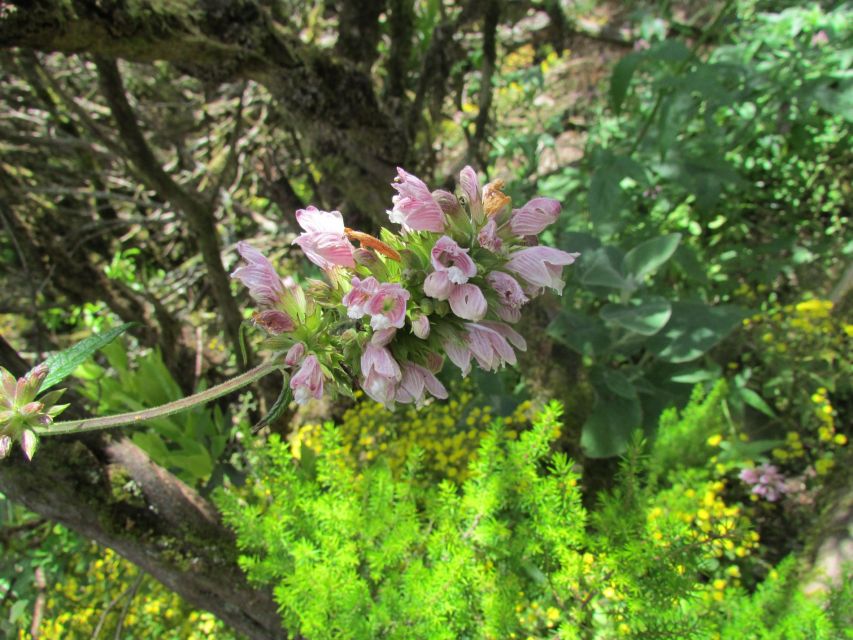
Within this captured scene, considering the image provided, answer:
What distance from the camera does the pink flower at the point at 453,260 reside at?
782 millimetres

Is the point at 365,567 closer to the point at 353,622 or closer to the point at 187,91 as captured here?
the point at 353,622

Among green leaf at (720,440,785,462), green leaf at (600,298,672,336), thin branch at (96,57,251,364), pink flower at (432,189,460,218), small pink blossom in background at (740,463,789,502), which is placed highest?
pink flower at (432,189,460,218)

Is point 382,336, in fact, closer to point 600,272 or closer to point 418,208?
point 418,208

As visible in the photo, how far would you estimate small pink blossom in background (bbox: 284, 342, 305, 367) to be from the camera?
808mm

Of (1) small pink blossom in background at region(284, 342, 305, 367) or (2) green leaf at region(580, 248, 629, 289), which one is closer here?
(1) small pink blossom in background at region(284, 342, 305, 367)

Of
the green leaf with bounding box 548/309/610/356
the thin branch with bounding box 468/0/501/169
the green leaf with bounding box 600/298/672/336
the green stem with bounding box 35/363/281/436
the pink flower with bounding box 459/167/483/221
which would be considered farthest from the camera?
the thin branch with bounding box 468/0/501/169

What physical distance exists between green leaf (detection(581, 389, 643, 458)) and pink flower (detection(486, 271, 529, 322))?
1004 millimetres

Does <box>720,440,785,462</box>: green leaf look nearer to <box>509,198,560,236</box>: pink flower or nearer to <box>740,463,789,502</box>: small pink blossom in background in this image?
<box>740,463,789,502</box>: small pink blossom in background

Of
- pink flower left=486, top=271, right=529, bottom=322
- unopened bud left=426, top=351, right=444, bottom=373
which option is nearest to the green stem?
unopened bud left=426, top=351, right=444, bottom=373

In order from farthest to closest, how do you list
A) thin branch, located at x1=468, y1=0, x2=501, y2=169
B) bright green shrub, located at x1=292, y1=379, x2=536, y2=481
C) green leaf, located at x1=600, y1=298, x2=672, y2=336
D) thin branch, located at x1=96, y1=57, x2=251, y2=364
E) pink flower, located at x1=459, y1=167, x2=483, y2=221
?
thin branch, located at x1=468, y1=0, x2=501, y2=169
bright green shrub, located at x1=292, y1=379, x2=536, y2=481
thin branch, located at x1=96, y1=57, x2=251, y2=364
green leaf, located at x1=600, y1=298, x2=672, y2=336
pink flower, located at x1=459, y1=167, x2=483, y2=221

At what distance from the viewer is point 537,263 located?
838 millimetres

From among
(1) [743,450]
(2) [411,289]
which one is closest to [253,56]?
(2) [411,289]

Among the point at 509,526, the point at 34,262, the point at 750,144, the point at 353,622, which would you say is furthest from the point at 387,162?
the point at 750,144

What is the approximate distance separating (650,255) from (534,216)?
108 cm
